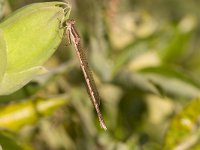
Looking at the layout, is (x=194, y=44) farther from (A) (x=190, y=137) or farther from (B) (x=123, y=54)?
(A) (x=190, y=137)

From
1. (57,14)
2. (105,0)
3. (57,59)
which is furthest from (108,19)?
(57,14)

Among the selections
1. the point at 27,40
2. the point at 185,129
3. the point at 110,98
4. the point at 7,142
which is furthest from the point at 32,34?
the point at 110,98

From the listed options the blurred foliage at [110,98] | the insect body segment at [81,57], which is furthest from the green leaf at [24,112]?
the insect body segment at [81,57]

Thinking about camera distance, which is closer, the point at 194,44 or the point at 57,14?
the point at 57,14

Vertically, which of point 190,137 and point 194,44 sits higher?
point 190,137

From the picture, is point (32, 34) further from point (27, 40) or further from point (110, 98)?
point (110, 98)

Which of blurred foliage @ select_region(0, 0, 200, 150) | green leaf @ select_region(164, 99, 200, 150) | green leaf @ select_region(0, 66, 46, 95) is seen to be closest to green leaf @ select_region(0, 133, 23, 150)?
blurred foliage @ select_region(0, 0, 200, 150)

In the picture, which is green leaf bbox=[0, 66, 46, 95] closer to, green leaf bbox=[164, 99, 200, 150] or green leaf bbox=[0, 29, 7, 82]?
green leaf bbox=[0, 29, 7, 82]
